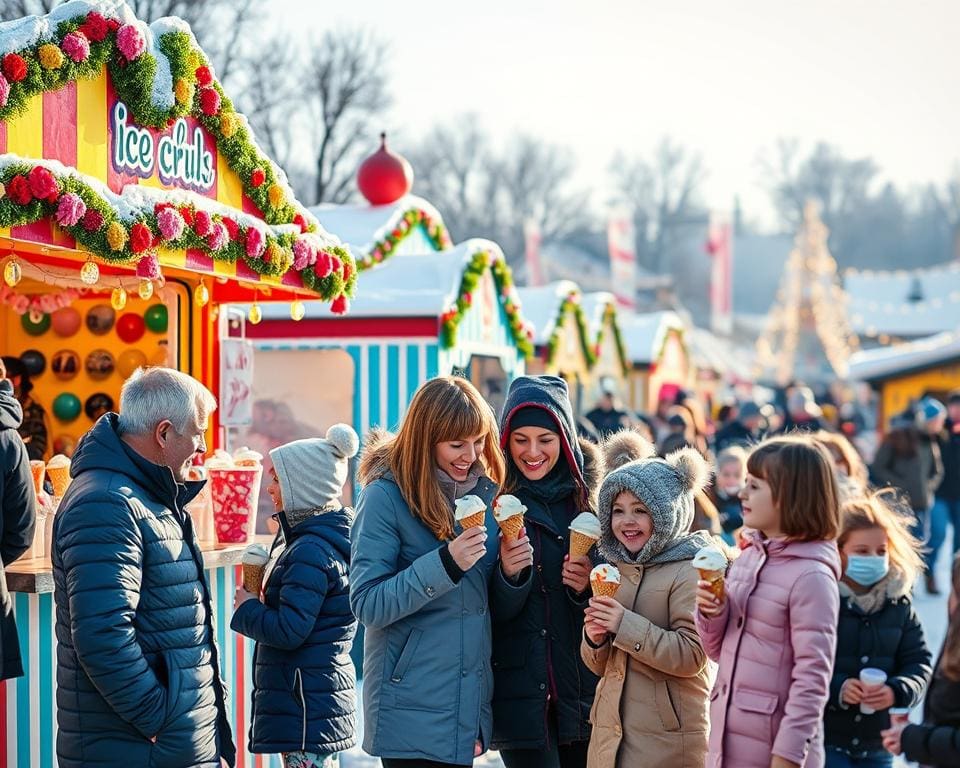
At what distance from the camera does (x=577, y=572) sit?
3904 millimetres

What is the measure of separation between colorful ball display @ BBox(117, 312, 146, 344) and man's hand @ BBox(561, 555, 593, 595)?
5.14 m

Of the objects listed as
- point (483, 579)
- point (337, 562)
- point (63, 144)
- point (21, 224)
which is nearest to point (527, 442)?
point (483, 579)

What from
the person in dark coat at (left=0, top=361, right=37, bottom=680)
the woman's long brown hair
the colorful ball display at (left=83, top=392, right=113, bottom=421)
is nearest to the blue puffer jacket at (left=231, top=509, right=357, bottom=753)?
the woman's long brown hair

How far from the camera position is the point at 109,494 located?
3.43 metres

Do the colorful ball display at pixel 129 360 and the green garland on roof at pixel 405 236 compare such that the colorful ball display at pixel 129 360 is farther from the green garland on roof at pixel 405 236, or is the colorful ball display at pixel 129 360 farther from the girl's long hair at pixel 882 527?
the girl's long hair at pixel 882 527

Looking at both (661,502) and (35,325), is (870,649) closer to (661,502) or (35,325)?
(661,502)

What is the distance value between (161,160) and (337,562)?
260 centimetres

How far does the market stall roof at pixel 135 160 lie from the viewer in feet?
16.2

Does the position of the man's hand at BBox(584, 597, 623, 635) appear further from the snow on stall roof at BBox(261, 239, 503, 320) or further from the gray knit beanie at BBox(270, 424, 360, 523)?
the snow on stall roof at BBox(261, 239, 503, 320)

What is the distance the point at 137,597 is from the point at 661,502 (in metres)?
1.59

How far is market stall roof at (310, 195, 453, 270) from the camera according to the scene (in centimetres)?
1012

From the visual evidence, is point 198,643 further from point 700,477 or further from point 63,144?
point 63,144

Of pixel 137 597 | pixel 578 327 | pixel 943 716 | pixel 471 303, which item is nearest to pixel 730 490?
pixel 471 303

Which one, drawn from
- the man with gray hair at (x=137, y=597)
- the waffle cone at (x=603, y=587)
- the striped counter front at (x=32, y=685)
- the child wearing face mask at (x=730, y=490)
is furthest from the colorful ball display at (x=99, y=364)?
the waffle cone at (x=603, y=587)
